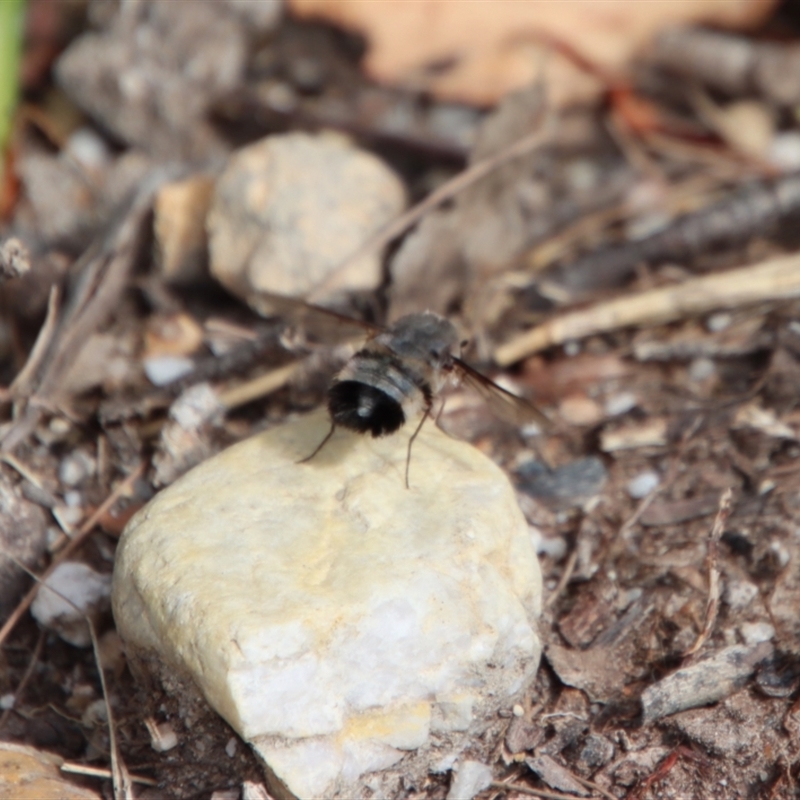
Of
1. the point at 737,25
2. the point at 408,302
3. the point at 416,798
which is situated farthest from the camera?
the point at 737,25

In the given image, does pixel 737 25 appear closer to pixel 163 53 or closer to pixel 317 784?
pixel 163 53

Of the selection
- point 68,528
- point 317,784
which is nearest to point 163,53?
point 68,528

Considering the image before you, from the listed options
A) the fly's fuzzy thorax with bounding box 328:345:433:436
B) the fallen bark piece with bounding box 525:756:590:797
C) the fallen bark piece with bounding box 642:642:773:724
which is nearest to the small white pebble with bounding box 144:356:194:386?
the fly's fuzzy thorax with bounding box 328:345:433:436

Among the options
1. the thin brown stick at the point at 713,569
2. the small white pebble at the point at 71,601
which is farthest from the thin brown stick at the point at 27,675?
the thin brown stick at the point at 713,569

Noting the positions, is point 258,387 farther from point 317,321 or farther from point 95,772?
point 95,772

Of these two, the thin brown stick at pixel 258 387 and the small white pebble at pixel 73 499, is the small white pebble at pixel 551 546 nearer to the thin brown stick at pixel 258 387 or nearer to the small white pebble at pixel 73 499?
the thin brown stick at pixel 258 387

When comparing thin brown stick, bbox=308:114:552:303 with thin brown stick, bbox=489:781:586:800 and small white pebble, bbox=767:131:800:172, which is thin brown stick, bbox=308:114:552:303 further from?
thin brown stick, bbox=489:781:586:800

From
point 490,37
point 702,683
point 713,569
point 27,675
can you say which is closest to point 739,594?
point 713,569
